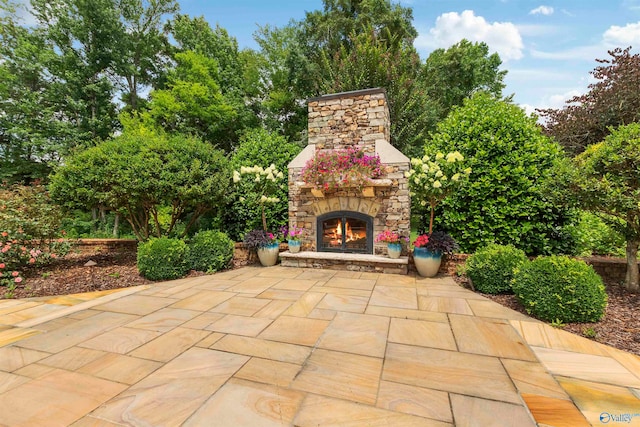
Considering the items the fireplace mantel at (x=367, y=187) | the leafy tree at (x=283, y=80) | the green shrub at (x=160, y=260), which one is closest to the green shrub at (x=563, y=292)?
the fireplace mantel at (x=367, y=187)

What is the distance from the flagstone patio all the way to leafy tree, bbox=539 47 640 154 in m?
10.4

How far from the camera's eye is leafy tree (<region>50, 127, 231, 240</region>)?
4777 mm

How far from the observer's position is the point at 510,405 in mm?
1654

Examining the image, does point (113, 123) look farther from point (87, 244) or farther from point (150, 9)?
point (87, 244)

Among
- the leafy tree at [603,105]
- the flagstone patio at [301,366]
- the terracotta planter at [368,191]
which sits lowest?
the flagstone patio at [301,366]

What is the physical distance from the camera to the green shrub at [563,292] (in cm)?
274

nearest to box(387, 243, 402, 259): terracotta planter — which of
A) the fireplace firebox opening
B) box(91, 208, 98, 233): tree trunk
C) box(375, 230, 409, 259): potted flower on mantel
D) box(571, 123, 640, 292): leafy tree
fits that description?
box(375, 230, 409, 259): potted flower on mantel

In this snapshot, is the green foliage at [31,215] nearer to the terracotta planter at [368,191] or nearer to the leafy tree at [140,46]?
the terracotta planter at [368,191]

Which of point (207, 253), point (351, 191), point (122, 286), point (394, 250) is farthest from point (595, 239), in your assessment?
point (122, 286)

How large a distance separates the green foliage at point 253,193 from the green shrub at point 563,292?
4860mm

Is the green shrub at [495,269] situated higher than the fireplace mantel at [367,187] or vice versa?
the fireplace mantel at [367,187]

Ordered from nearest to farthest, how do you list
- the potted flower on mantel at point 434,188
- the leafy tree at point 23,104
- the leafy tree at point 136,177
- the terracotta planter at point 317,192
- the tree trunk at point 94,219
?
the potted flower on mantel at point 434,188, the leafy tree at point 136,177, the terracotta planter at point 317,192, the leafy tree at point 23,104, the tree trunk at point 94,219

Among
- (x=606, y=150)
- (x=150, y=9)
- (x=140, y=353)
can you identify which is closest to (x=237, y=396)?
(x=140, y=353)

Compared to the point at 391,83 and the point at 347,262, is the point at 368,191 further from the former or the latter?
the point at 391,83
